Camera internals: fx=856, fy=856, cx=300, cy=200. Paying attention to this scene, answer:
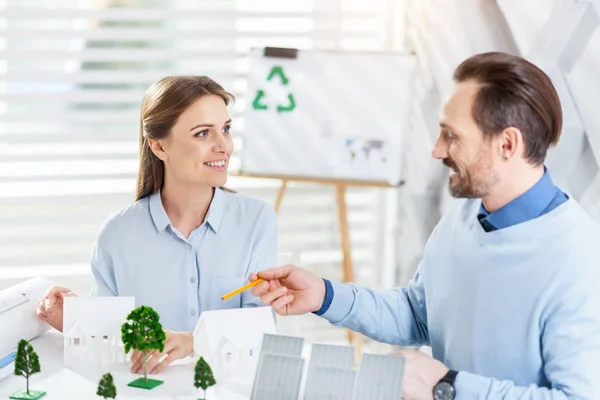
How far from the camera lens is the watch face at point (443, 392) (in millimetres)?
1493

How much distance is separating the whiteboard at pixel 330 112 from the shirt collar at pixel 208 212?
1475mm

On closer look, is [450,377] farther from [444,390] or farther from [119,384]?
[119,384]

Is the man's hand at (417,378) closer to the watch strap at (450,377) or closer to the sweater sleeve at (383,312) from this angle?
the watch strap at (450,377)

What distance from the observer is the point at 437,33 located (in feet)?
12.6

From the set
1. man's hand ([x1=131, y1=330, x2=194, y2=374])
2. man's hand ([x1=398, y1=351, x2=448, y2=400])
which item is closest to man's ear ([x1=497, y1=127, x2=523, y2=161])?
man's hand ([x1=398, y1=351, x2=448, y2=400])

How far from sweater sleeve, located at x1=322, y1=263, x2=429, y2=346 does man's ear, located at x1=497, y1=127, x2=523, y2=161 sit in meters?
0.42

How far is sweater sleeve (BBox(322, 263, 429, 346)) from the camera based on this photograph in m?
1.88

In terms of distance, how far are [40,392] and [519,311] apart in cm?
93

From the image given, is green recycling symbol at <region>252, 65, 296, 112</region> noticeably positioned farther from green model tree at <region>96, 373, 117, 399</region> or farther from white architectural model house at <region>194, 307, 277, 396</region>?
green model tree at <region>96, 373, 117, 399</region>

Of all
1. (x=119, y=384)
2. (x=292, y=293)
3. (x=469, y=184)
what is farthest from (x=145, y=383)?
(x=469, y=184)

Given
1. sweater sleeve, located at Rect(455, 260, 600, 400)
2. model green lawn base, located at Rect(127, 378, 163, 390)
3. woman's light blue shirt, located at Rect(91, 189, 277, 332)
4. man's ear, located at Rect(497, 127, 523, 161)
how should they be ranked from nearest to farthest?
sweater sleeve, located at Rect(455, 260, 600, 400), man's ear, located at Rect(497, 127, 523, 161), model green lawn base, located at Rect(127, 378, 163, 390), woman's light blue shirt, located at Rect(91, 189, 277, 332)

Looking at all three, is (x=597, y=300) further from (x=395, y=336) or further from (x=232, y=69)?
(x=232, y=69)

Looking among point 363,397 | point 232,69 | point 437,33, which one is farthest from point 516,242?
point 232,69

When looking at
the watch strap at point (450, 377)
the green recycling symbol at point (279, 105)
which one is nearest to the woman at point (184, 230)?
the watch strap at point (450, 377)
